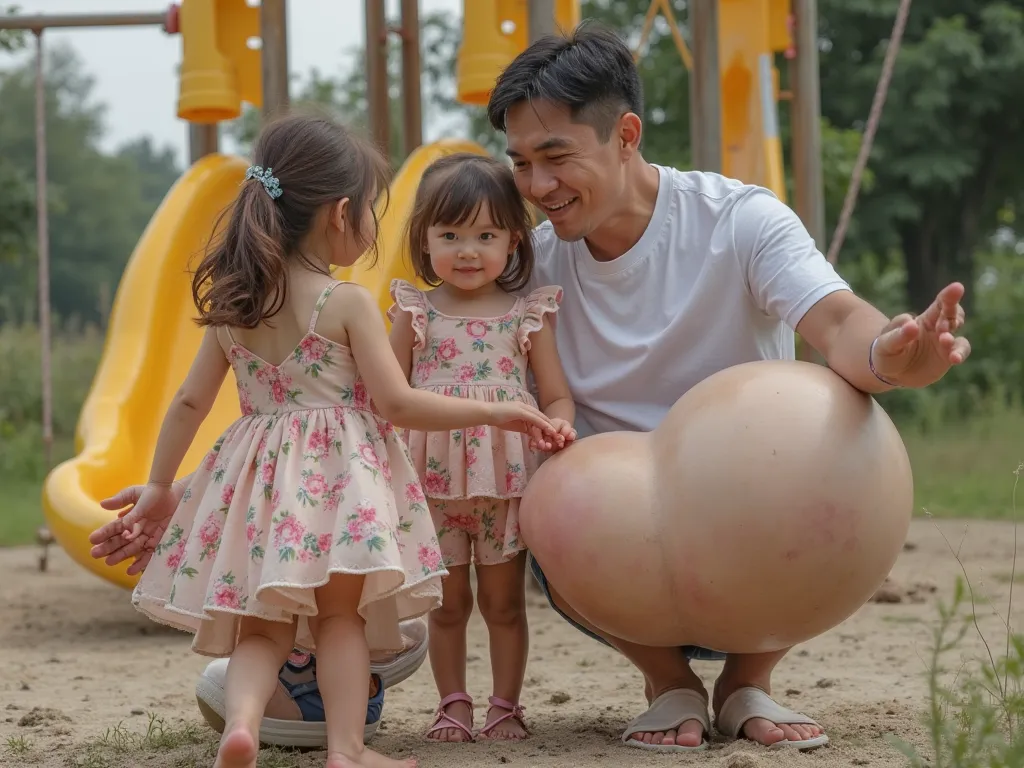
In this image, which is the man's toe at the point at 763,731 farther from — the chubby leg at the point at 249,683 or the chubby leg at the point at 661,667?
the chubby leg at the point at 249,683

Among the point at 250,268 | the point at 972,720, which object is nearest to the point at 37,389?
the point at 250,268

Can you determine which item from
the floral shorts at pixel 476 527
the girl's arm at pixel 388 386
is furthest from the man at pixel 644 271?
the girl's arm at pixel 388 386

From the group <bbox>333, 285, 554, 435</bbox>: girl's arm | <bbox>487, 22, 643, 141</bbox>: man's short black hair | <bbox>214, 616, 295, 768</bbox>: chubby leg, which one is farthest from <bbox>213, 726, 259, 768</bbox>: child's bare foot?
<bbox>487, 22, 643, 141</bbox>: man's short black hair

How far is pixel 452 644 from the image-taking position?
3391mm

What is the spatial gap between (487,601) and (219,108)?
12.6ft

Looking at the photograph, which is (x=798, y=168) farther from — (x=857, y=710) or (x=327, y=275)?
(x=327, y=275)

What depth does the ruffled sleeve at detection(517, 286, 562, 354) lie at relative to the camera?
340 centimetres

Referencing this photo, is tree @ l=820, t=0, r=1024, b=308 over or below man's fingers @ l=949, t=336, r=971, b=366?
over

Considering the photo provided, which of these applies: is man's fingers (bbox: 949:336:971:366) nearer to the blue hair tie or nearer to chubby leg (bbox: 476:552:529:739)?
chubby leg (bbox: 476:552:529:739)

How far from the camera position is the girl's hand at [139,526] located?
315cm

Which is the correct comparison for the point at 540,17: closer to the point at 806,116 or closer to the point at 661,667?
the point at 806,116

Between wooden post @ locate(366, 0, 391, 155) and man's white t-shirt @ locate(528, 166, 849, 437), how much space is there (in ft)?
13.0

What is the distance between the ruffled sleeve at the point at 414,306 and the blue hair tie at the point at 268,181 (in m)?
0.43

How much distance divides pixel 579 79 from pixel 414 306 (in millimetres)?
673
